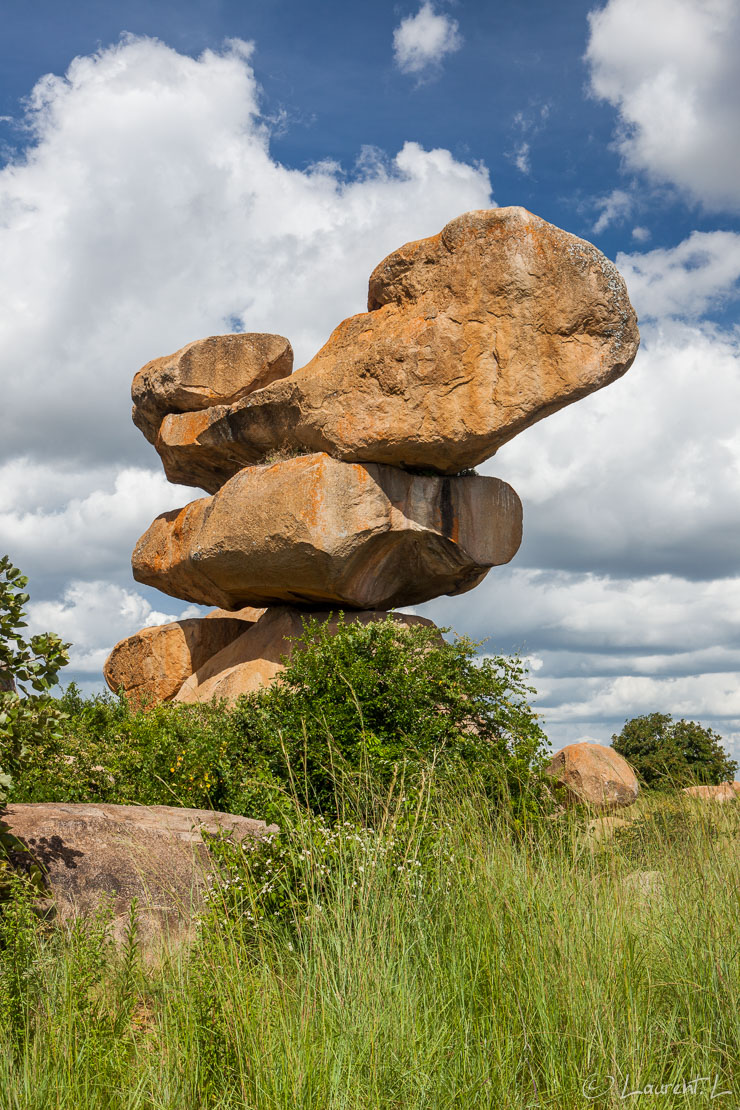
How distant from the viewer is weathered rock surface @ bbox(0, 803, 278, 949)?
6.37 meters

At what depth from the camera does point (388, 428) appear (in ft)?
57.8

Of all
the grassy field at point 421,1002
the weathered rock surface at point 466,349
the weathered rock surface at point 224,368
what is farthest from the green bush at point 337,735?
the weathered rock surface at point 224,368

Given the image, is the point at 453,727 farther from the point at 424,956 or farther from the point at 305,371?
the point at 305,371

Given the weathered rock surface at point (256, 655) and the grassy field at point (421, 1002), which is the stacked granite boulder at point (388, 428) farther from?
the grassy field at point (421, 1002)

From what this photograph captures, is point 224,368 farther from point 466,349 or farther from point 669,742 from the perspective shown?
point 669,742

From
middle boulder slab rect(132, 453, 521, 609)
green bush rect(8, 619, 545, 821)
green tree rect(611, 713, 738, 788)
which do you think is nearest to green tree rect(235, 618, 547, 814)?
green bush rect(8, 619, 545, 821)

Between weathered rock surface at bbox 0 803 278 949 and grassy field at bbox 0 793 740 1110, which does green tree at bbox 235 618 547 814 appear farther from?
grassy field at bbox 0 793 740 1110

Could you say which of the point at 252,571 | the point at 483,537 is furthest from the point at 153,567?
the point at 483,537

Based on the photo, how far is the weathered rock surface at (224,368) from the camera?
20.8 metres

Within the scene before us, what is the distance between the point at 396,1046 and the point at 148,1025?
132 centimetres

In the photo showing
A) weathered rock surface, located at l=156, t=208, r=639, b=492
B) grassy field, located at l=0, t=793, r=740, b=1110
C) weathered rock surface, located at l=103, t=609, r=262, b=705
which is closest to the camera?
grassy field, located at l=0, t=793, r=740, b=1110

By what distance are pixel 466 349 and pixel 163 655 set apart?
9.43 m

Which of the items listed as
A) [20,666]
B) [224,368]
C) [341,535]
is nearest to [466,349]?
[341,535]

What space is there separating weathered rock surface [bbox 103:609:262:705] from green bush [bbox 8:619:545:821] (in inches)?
352
